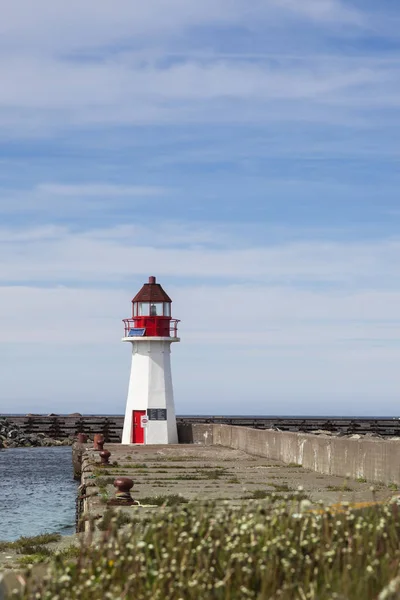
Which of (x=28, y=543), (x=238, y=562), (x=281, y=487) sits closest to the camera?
(x=238, y=562)

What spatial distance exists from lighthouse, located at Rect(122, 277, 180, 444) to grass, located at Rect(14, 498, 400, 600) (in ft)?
93.3

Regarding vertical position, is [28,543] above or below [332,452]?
below

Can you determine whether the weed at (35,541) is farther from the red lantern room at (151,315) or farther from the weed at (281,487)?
the red lantern room at (151,315)

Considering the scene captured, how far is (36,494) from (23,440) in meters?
30.5

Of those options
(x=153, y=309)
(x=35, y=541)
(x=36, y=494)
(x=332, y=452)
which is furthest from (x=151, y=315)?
(x=35, y=541)

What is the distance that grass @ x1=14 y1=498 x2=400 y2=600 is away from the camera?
6891mm

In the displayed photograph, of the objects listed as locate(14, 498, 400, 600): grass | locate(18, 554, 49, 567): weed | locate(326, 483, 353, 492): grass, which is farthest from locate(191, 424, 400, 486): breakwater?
locate(18, 554, 49, 567): weed

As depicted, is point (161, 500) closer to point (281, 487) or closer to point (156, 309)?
point (281, 487)

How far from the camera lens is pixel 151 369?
36812mm

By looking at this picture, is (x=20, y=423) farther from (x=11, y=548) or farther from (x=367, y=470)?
(x=11, y=548)

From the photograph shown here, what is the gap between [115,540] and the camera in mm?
7938

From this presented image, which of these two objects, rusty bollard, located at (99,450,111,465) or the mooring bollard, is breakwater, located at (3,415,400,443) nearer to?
rusty bollard, located at (99,450,111,465)

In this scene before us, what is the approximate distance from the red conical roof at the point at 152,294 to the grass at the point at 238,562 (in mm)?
28482

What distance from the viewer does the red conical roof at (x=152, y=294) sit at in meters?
36.8
